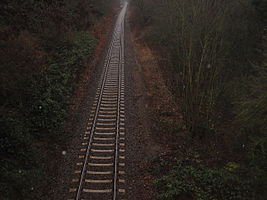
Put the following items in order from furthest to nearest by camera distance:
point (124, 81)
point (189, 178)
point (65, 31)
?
1. point (65, 31)
2. point (124, 81)
3. point (189, 178)

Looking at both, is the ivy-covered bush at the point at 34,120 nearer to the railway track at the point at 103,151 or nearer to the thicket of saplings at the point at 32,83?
the thicket of saplings at the point at 32,83

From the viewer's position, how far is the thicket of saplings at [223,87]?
9.52 meters

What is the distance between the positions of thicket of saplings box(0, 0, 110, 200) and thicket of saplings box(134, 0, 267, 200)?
19.0 feet

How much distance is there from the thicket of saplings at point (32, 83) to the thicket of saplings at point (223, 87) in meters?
5.80

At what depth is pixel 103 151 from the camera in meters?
11.8

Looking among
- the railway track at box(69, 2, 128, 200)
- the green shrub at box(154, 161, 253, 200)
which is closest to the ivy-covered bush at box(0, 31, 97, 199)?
the railway track at box(69, 2, 128, 200)

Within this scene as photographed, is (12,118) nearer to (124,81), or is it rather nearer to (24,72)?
(24,72)

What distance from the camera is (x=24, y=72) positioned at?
13.6 meters

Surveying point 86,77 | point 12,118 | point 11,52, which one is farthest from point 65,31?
point 12,118

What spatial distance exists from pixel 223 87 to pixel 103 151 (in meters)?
9.45

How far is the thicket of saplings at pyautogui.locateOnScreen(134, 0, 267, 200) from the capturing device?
9.52m

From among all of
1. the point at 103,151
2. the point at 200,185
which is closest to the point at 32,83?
the point at 103,151

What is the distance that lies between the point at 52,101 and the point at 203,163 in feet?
29.1

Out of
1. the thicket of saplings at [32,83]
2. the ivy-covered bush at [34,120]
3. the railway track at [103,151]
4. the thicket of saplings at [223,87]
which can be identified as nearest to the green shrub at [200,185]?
the thicket of saplings at [223,87]
